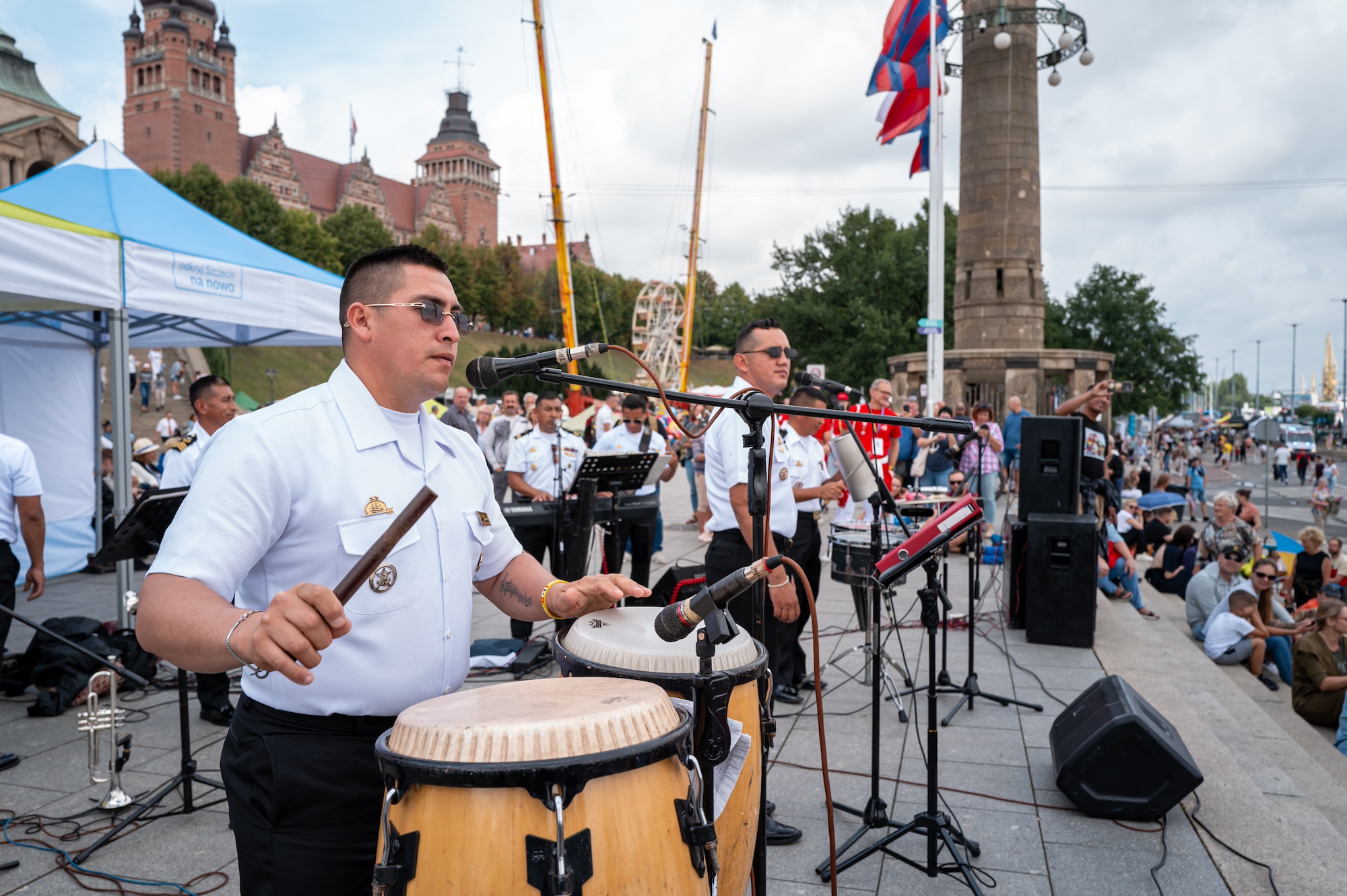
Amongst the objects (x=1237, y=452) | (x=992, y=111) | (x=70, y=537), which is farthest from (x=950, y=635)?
(x=1237, y=452)

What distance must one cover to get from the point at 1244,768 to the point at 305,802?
4902 mm

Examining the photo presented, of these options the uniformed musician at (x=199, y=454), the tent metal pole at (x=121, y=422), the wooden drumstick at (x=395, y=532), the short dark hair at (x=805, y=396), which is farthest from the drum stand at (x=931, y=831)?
the tent metal pole at (x=121, y=422)

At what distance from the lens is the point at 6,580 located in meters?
4.95

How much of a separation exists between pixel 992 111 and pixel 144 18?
97926 mm

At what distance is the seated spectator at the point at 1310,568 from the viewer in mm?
11227

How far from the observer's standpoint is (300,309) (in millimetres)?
7238

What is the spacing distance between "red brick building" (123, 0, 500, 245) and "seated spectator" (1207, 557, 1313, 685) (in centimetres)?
7203

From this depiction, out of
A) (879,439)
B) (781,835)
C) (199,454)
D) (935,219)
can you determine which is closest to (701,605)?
(781,835)

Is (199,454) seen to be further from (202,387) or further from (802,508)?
(802,508)

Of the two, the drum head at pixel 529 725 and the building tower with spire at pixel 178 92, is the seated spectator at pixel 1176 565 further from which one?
the building tower with spire at pixel 178 92

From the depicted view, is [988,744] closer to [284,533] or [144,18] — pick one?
[284,533]

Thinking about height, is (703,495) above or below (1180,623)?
above

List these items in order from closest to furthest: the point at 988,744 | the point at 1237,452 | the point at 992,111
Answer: the point at 988,744, the point at 992,111, the point at 1237,452

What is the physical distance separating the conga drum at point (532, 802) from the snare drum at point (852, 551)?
3.65 m
